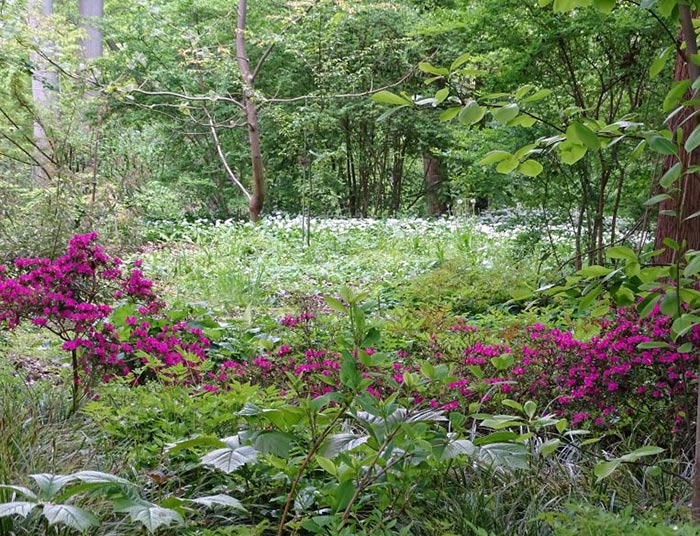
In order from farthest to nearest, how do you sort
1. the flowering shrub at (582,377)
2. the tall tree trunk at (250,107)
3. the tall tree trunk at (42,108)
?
the tall tree trunk at (250,107) < the tall tree trunk at (42,108) < the flowering shrub at (582,377)

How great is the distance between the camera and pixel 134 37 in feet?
42.6

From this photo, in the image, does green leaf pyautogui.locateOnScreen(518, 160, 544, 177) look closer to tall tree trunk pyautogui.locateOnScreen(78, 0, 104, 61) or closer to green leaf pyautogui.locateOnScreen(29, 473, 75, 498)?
green leaf pyautogui.locateOnScreen(29, 473, 75, 498)

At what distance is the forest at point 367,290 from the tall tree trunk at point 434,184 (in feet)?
0.25

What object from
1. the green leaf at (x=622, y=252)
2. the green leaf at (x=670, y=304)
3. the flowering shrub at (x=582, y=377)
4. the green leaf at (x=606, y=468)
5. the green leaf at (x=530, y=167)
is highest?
the green leaf at (x=530, y=167)

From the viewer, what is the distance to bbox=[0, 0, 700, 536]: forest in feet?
5.93

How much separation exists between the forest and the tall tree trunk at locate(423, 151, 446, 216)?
0.08 meters

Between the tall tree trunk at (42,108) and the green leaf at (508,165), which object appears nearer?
the green leaf at (508,165)

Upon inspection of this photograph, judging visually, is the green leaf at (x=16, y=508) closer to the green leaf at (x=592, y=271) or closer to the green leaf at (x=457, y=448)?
the green leaf at (x=457, y=448)

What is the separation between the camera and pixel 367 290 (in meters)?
5.68

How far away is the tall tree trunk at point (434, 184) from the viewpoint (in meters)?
14.2

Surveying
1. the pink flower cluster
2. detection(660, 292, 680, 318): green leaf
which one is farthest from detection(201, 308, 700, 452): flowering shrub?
detection(660, 292, 680, 318): green leaf

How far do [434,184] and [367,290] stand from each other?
8.90 metres

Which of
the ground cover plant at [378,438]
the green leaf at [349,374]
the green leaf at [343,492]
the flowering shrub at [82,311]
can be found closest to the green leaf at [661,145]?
the ground cover plant at [378,438]

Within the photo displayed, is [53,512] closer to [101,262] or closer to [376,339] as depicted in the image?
[376,339]
